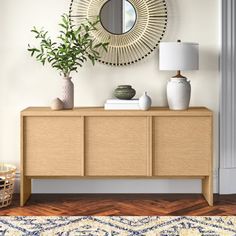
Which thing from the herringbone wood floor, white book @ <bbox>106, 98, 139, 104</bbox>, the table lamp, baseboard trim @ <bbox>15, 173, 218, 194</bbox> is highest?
the table lamp

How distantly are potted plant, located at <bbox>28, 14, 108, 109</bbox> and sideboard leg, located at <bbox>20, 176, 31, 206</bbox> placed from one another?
61cm

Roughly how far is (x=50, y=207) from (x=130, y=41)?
4.50 ft

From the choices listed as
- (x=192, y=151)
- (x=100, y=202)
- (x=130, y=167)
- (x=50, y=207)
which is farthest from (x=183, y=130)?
(x=50, y=207)

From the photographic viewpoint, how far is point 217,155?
428 cm

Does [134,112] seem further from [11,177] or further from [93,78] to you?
[11,177]

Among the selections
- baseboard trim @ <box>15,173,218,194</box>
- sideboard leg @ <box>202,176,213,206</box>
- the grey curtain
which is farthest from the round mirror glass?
sideboard leg @ <box>202,176,213,206</box>

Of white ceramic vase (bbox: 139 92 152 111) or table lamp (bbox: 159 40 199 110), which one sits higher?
table lamp (bbox: 159 40 199 110)

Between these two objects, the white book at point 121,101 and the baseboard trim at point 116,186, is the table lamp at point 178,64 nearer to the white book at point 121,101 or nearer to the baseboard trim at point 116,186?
the white book at point 121,101

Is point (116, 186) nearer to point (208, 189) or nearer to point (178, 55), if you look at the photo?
point (208, 189)

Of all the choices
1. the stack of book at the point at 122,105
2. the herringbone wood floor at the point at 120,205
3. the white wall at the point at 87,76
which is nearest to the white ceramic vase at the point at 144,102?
the stack of book at the point at 122,105

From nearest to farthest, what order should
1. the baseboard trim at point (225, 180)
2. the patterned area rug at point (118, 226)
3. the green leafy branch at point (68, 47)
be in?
the patterned area rug at point (118, 226) → the green leafy branch at point (68, 47) → the baseboard trim at point (225, 180)

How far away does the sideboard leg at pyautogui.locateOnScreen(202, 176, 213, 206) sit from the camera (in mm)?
3891

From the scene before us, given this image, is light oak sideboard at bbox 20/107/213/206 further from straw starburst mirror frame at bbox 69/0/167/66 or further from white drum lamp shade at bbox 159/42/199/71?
straw starburst mirror frame at bbox 69/0/167/66

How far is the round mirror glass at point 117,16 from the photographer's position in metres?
4.17
